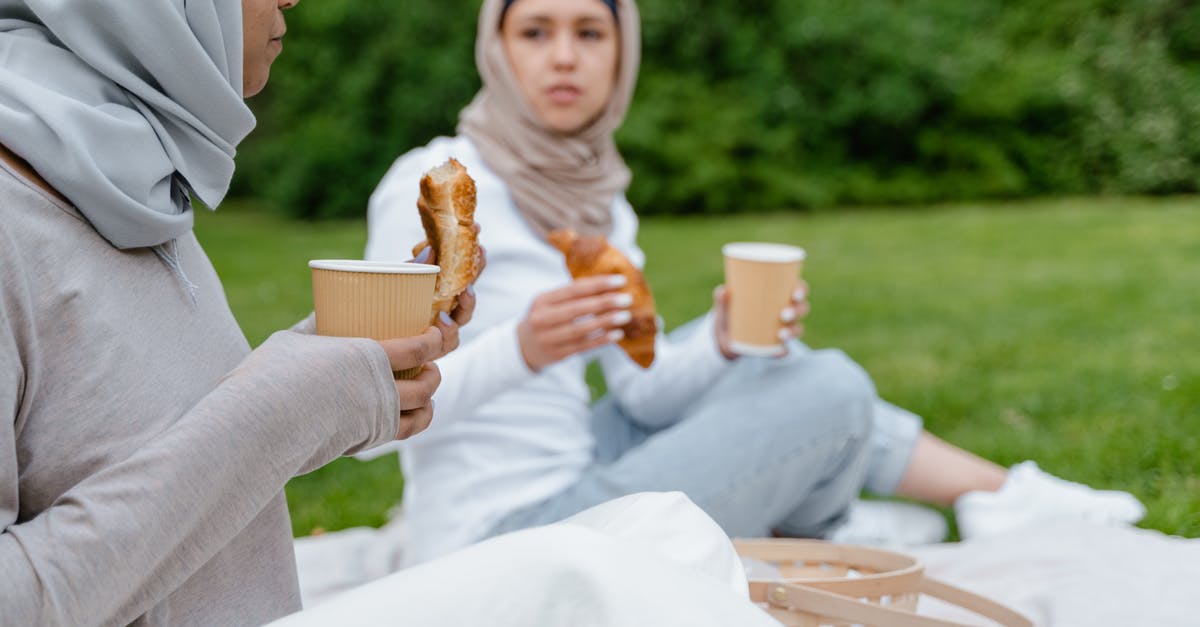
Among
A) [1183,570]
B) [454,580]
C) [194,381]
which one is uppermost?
[194,381]

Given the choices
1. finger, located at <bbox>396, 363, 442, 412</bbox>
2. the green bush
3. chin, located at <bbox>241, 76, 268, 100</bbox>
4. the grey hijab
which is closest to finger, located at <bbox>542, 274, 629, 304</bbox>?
finger, located at <bbox>396, 363, 442, 412</bbox>

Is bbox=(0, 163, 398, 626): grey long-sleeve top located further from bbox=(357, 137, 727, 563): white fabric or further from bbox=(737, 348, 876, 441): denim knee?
bbox=(737, 348, 876, 441): denim knee

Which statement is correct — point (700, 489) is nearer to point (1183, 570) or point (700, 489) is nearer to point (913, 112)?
point (1183, 570)

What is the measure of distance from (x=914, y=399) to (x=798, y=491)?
7.22 feet

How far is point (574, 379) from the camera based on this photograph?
277cm

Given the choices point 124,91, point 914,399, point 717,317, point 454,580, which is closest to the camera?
point 454,580

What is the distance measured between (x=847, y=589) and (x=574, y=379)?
3.08 feet

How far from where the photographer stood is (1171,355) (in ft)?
16.5

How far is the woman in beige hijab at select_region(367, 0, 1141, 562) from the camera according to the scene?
8.10ft

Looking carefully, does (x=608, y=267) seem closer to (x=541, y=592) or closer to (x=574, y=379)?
(x=574, y=379)

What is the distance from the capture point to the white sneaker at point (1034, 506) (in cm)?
311

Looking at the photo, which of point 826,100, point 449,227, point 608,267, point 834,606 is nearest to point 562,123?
point 608,267

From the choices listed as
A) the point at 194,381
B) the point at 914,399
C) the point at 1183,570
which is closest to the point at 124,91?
the point at 194,381

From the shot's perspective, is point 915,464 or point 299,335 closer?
point 299,335
